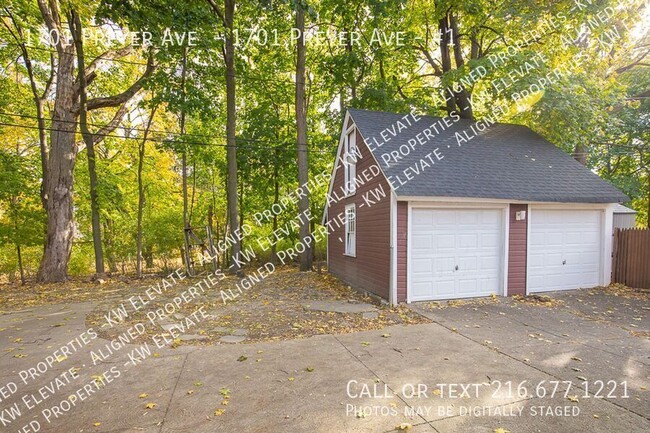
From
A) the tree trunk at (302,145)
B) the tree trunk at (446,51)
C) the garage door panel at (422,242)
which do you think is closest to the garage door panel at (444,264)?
the garage door panel at (422,242)

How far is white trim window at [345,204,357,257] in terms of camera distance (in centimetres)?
982

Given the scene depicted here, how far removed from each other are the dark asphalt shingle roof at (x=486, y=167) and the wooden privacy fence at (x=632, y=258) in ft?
3.68

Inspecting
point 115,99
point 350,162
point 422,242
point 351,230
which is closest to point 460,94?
point 350,162

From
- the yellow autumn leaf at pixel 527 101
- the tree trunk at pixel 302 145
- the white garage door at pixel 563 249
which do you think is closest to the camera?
the white garage door at pixel 563 249

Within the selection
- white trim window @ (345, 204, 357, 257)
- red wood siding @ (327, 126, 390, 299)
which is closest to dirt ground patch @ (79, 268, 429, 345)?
red wood siding @ (327, 126, 390, 299)

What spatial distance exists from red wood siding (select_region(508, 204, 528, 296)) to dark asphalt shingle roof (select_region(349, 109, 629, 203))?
532 millimetres

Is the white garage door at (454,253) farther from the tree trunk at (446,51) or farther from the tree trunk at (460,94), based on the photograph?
the tree trunk at (446,51)

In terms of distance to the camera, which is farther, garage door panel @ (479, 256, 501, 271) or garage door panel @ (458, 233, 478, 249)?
garage door panel @ (479, 256, 501, 271)

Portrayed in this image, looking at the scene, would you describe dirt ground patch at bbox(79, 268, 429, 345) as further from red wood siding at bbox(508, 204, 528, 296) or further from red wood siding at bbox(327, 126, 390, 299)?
red wood siding at bbox(508, 204, 528, 296)

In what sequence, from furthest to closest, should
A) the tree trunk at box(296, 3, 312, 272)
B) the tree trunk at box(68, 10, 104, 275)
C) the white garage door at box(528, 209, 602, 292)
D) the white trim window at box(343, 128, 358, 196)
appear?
the tree trunk at box(296, 3, 312, 272)
the tree trunk at box(68, 10, 104, 275)
the white trim window at box(343, 128, 358, 196)
the white garage door at box(528, 209, 602, 292)

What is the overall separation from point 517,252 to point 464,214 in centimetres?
172

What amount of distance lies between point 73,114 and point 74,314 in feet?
26.4

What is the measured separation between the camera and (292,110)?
18938 mm

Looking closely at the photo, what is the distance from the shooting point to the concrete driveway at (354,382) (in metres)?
3.04
